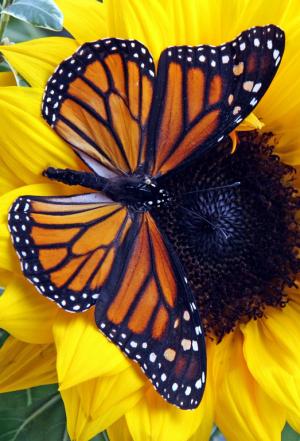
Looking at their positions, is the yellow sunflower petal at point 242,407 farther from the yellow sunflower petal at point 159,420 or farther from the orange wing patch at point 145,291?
the orange wing patch at point 145,291

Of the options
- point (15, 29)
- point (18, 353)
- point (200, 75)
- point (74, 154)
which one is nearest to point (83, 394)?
point (18, 353)

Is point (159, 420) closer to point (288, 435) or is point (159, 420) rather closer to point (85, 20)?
point (288, 435)

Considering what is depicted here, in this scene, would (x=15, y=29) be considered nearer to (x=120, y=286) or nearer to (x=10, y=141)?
(x=10, y=141)

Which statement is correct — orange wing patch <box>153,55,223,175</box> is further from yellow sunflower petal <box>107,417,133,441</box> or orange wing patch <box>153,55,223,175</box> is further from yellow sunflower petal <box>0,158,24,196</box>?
yellow sunflower petal <box>107,417,133,441</box>

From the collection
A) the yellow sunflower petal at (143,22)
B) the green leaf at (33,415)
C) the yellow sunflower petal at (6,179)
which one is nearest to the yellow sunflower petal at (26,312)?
the yellow sunflower petal at (6,179)

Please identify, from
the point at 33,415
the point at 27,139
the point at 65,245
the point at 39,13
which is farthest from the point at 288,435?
the point at 39,13

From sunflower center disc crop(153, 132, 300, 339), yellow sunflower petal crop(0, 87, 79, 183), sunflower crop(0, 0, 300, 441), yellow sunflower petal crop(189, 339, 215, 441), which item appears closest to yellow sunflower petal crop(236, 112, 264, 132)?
sunflower crop(0, 0, 300, 441)
